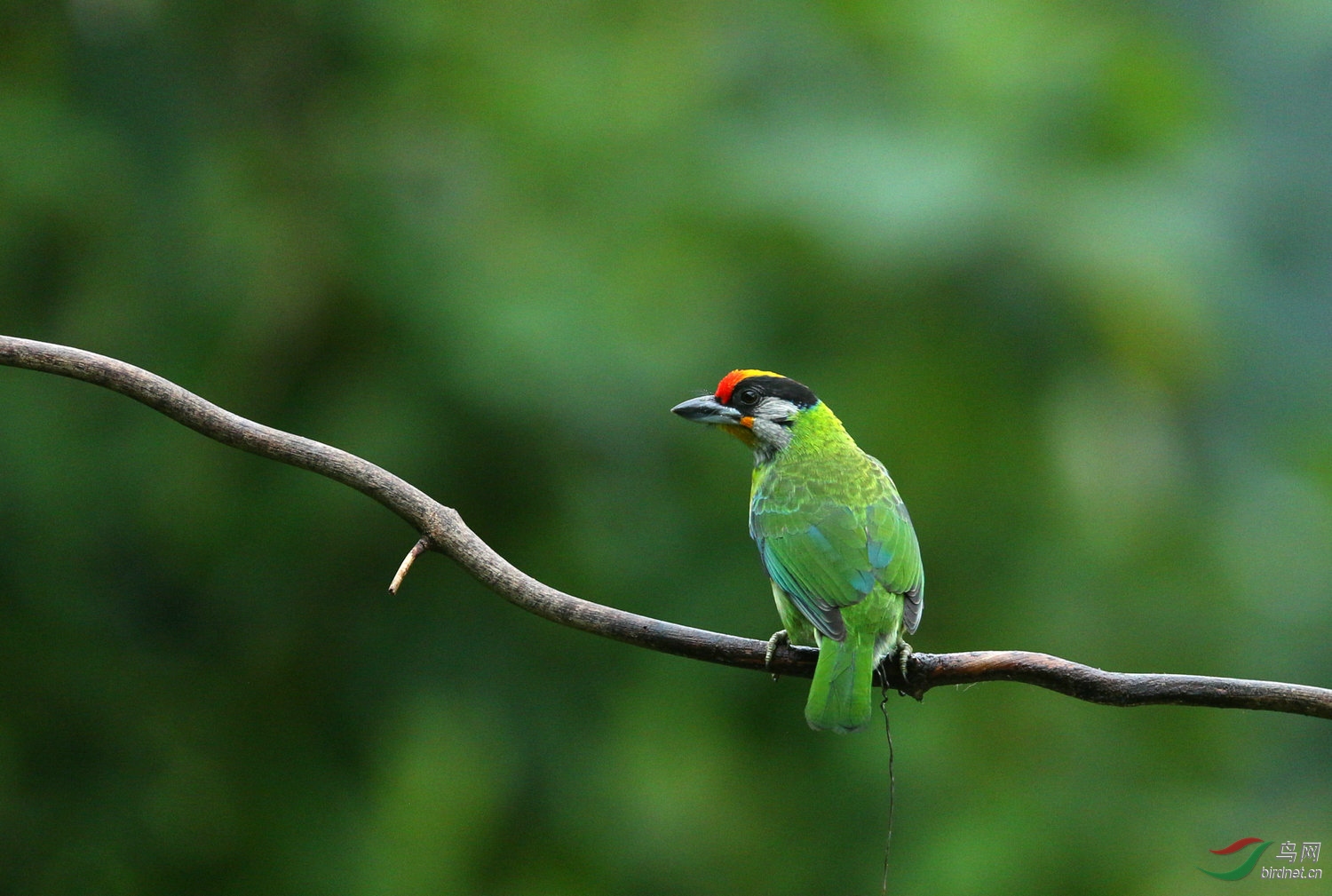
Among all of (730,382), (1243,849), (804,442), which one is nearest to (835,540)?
(804,442)

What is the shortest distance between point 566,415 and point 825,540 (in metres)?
1.81

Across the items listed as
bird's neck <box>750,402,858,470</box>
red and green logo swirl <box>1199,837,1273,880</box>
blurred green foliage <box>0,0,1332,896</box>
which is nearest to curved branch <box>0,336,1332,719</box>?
bird's neck <box>750,402,858,470</box>

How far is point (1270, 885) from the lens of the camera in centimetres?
540

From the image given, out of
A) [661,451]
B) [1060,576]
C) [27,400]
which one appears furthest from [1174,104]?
[27,400]

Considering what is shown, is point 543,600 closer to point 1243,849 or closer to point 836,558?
point 836,558

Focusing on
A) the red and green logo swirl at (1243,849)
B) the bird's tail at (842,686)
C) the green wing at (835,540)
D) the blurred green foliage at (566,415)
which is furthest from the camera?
the red and green logo swirl at (1243,849)

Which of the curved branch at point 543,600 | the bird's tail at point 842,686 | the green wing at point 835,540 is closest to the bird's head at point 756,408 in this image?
the green wing at point 835,540

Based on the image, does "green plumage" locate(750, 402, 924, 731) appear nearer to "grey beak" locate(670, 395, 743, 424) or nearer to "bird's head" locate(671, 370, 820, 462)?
"bird's head" locate(671, 370, 820, 462)

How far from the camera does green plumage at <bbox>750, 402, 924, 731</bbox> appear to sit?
304cm

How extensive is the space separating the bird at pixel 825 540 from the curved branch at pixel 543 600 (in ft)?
1.27

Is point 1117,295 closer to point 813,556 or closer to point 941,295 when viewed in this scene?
point 941,295

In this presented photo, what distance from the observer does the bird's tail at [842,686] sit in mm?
2930

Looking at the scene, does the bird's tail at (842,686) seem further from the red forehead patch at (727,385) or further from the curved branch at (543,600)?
the red forehead patch at (727,385)

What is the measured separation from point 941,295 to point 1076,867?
2.64m
